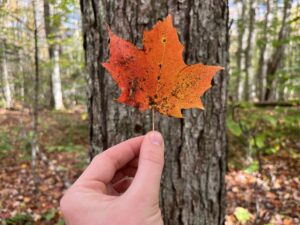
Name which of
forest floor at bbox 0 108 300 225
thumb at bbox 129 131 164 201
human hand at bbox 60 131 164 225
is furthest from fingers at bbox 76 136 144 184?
forest floor at bbox 0 108 300 225

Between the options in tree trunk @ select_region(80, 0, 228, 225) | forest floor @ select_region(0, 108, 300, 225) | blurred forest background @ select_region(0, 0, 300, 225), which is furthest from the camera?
blurred forest background @ select_region(0, 0, 300, 225)

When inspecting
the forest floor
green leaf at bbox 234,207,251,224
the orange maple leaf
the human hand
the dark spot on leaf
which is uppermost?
the orange maple leaf

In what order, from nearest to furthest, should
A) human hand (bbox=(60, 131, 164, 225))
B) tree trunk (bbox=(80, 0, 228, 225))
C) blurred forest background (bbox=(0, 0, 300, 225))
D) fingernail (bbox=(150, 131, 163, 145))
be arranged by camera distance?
human hand (bbox=(60, 131, 164, 225)), fingernail (bbox=(150, 131, 163, 145)), tree trunk (bbox=(80, 0, 228, 225)), blurred forest background (bbox=(0, 0, 300, 225))

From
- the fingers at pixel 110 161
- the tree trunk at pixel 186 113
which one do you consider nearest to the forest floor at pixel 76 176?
the tree trunk at pixel 186 113

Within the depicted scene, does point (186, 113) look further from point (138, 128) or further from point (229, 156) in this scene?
point (229, 156)

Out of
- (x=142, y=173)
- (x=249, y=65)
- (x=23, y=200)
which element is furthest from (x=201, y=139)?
(x=249, y=65)

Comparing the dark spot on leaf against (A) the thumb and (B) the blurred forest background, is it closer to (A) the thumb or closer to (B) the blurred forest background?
(A) the thumb

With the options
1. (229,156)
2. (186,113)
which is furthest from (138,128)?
(229,156)
